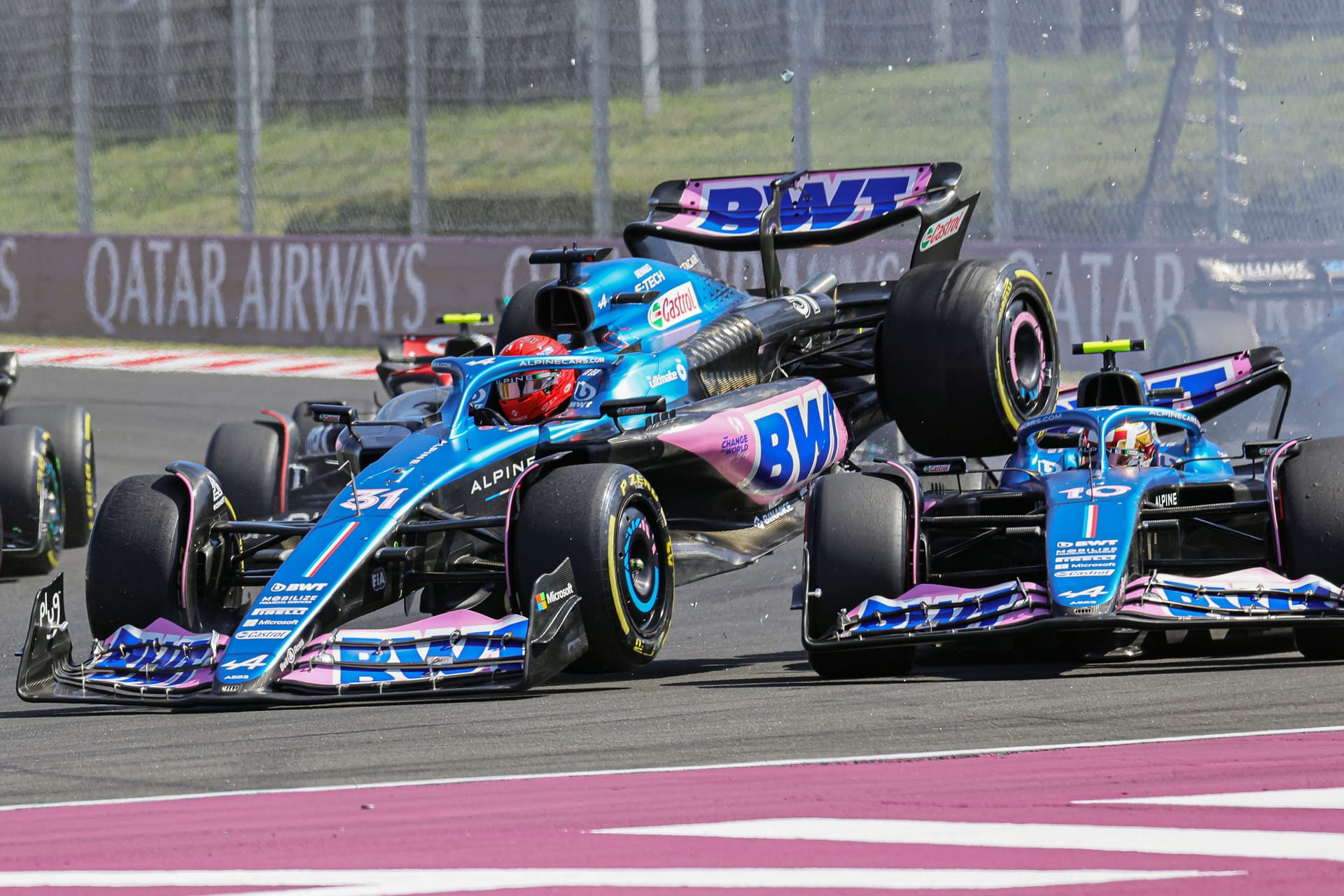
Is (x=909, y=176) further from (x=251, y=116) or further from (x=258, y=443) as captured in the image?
(x=251, y=116)

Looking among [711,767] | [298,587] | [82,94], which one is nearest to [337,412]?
[298,587]

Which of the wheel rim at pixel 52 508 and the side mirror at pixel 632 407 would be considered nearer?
the side mirror at pixel 632 407

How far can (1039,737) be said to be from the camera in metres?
5.20

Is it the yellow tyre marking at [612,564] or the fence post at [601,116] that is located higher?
the fence post at [601,116]

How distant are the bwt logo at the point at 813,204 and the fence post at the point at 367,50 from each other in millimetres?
10691

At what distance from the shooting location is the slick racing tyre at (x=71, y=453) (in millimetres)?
11492

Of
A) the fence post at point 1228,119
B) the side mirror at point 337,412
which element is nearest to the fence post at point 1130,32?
the fence post at point 1228,119

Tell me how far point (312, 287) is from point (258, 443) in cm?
896

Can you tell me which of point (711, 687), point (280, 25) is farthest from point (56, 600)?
point (280, 25)

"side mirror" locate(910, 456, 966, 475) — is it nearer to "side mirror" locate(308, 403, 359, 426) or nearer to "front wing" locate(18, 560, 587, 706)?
"front wing" locate(18, 560, 587, 706)

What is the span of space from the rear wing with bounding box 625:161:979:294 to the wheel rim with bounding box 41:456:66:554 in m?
3.66

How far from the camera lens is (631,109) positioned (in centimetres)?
1900

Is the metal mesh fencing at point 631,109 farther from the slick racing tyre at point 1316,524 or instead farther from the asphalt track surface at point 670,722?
the asphalt track surface at point 670,722

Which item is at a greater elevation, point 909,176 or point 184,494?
point 909,176
